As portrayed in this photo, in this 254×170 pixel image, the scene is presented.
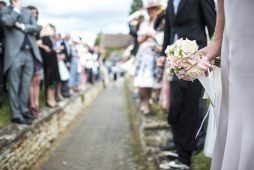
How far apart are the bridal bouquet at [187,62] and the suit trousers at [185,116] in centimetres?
175

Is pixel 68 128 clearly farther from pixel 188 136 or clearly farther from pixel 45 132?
pixel 188 136

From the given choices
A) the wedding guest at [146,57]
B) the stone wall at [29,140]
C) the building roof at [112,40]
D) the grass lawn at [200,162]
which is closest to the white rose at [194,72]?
the grass lawn at [200,162]

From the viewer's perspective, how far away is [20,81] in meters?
7.63

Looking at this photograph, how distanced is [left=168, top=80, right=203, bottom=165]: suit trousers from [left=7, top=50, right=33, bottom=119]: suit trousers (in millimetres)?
2939

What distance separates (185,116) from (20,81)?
3.36 meters

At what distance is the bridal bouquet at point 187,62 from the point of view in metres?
3.32

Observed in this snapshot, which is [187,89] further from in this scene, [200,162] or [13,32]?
[13,32]

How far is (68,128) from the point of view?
11258 mm

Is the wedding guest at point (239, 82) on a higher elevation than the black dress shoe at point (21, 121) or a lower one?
higher

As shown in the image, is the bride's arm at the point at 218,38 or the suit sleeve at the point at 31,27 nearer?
the bride's arm at the point at 218,38

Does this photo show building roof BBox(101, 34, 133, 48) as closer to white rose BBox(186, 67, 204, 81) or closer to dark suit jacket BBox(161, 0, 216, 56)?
dark suit jacket BBox(161, 0, 216, 56)

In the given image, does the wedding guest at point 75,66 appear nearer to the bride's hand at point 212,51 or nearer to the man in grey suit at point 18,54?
the man in grey suit at point 18,54

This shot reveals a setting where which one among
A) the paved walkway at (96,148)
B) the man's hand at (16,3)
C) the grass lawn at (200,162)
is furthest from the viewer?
the man's hand at (16,3)

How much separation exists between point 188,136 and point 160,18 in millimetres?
3038
